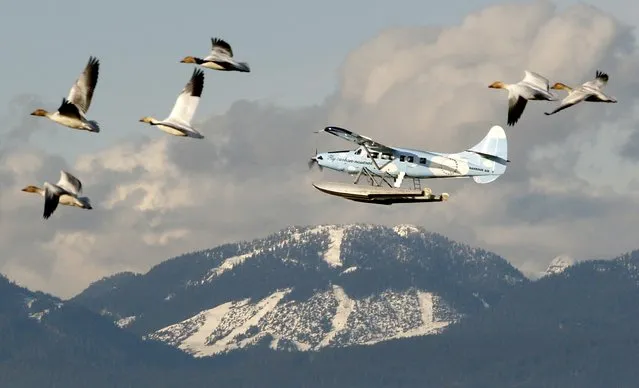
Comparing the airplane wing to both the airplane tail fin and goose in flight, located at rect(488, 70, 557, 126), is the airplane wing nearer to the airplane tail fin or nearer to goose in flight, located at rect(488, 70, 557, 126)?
the airplane tail fin

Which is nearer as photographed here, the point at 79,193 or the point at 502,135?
the point at 79,193

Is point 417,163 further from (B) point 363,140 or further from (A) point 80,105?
(A) point 80,105

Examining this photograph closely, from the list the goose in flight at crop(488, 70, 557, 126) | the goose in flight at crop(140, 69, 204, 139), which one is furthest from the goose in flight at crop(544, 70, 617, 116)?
the goose in flight at crop(140, 69, 204, 139)

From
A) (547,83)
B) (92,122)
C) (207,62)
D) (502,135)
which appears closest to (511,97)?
(547,83)

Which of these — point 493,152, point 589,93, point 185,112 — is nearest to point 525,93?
point 589,93

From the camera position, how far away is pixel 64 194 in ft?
449

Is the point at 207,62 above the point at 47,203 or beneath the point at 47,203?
above

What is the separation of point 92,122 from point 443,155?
5588 centimetres

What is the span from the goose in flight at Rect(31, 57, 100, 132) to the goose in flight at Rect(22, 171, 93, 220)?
4544mm

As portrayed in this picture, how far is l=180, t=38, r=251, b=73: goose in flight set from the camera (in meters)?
144

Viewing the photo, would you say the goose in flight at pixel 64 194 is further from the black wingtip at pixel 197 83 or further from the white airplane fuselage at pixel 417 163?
the white airplane fuselage at pixel 417 163

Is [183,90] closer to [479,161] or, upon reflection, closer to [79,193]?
[79,193]

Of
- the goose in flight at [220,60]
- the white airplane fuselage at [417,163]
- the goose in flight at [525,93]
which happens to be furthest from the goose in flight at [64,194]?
the white airplane fuselage at [417,163]

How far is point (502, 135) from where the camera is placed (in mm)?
197625
